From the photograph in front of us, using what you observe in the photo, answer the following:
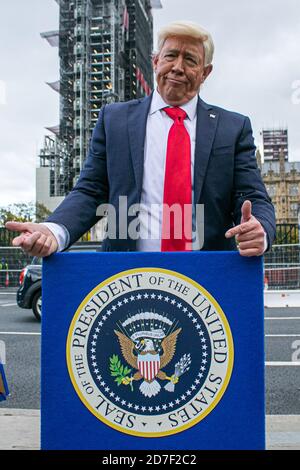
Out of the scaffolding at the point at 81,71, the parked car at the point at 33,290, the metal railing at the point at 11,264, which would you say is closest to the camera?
the parked car at the point at 33,290

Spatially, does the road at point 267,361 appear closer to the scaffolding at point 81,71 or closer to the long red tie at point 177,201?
the long red tie at point 177,201

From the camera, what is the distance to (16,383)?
4.93 metres

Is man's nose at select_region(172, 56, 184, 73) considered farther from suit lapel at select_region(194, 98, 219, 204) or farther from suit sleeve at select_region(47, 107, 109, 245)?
suit sleeve at select_region(47, 107, 109, 245)

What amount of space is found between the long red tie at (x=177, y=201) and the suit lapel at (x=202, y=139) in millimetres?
25

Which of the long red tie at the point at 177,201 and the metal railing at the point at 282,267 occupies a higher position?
the long red tie at the point at 177,201

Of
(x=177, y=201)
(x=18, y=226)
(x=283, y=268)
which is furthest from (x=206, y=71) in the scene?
(x=283, y=268)

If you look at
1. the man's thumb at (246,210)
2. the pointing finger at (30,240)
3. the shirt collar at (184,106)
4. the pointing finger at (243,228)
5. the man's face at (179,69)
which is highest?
the man's face at (179,69)

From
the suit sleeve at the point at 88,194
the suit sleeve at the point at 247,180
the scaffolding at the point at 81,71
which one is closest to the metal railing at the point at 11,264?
the suit sleeve at the point at 88,194

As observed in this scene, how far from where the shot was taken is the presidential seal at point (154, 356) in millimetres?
1446

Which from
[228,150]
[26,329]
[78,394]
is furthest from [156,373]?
[26,329]

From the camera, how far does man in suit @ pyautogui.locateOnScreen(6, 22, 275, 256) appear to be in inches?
68.6

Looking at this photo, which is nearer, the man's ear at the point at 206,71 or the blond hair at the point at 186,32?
the blond hair at the point at 186,32

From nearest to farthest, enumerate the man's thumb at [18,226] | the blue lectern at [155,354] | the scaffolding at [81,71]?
1. the blue lectern at [155,354]
2. the man's thumb at [18,226]
3. the scaffolding at [81,71]
